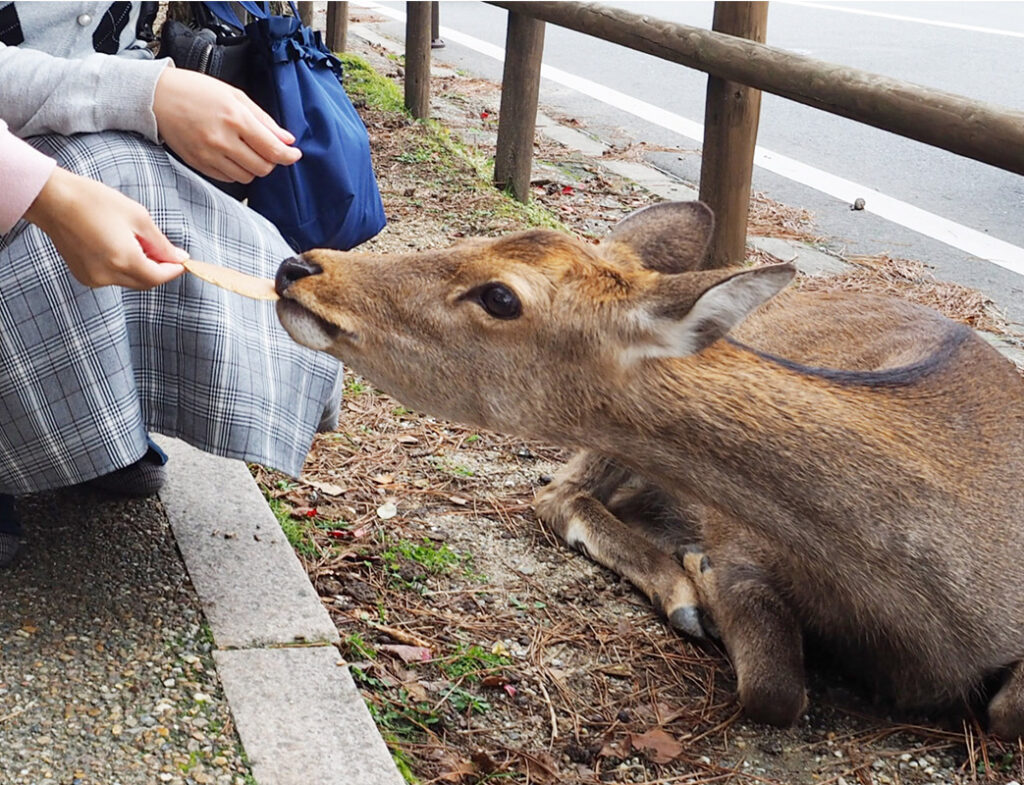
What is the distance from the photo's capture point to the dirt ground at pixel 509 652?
3215mm

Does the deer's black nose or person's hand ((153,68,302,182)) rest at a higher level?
person's hand ((153,68,302,182))

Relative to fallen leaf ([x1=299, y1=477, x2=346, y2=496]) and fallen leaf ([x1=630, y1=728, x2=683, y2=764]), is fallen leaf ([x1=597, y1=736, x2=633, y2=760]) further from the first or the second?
fallen leaf ([x1=299, y1=477, x2=346, y2=496])

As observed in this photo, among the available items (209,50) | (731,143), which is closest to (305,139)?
(209,50)

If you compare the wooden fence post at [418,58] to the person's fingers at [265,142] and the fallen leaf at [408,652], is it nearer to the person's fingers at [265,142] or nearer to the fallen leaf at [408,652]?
the person's fingers at [265,142]

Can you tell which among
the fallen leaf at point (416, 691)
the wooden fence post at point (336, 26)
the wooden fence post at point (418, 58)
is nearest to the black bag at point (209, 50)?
the fallen leaf at point (416, 691)

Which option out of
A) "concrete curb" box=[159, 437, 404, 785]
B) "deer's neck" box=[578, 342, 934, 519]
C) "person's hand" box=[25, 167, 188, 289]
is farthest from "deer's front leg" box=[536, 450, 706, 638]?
"person's hand" box=[25, 167, 188, 289]

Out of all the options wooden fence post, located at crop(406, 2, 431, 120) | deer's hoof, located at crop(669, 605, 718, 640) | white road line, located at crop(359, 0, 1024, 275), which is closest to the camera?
deer's hoof, located at crop(669, 605, 718, 640)

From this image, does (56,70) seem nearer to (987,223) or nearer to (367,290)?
A: (367,290)

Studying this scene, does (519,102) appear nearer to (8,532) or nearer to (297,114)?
(297,114)

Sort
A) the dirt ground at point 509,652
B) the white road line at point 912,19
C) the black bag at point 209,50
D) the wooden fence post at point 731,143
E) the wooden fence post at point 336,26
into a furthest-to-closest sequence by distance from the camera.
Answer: the white road line at point 912,19
the wooden fence post at point 336,26
the wooden fence post at point 731,143
the black bag at point 209,50
the dirt ground at point 509,652

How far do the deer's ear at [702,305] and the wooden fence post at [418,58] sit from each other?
647 cm

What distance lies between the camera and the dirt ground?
321 centimetres

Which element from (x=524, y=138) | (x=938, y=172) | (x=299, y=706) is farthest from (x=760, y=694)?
(x=938, y=172)

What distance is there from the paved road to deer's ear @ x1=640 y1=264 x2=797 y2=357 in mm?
4150
